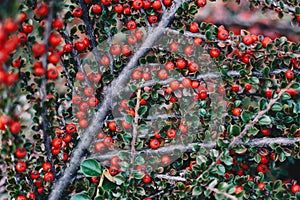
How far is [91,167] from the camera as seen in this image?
179 centimetres

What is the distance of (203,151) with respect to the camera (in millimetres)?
1858

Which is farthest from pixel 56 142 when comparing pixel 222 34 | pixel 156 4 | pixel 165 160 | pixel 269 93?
pixel 269 93

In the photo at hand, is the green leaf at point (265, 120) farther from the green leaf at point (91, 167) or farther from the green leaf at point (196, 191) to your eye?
the green leaf at point (91, 167)

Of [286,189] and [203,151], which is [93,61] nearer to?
[203,151]

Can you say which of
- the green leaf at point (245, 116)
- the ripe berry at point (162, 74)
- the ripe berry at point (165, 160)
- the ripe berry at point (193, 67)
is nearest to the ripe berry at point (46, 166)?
the ripe berry at point (165, 160)

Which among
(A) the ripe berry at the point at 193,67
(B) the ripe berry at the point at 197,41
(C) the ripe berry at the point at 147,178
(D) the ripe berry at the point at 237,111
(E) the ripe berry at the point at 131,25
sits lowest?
(C) the ripe berry at the point at 147,178

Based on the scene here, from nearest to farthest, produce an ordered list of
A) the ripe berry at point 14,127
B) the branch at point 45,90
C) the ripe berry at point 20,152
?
the branch at point 45,90 < the ripe berry at point 14,127 < the ripe berry at point 20,152

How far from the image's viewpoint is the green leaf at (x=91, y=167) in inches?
70.0

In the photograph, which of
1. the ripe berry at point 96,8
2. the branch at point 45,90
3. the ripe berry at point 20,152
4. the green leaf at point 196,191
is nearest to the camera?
the branch at point 45,90

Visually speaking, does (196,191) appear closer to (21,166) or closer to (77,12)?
(21,166)

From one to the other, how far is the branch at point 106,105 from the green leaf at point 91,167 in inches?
4.6

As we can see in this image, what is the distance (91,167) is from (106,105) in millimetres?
278

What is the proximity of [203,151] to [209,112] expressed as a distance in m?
0.17

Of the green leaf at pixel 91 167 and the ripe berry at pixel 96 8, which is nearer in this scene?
the green leaf at pixel 91 167
